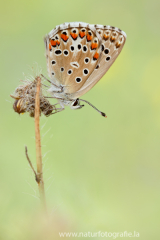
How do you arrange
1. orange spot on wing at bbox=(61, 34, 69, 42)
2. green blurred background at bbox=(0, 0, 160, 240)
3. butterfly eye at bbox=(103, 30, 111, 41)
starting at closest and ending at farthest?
green blurred background at bbox=(0, 0, 160, 240), orange spot on wing at bbox=(61, 34, 69, 42), butterfly eye at bbox=(103, 30, 111, 41)

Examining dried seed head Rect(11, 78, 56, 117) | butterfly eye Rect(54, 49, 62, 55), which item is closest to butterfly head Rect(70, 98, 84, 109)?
butterfly eye Rect(54, 49, 62, 55)

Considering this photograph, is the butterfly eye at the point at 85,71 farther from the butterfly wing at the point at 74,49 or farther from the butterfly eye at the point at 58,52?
the butterfly eye at the point at 58,52

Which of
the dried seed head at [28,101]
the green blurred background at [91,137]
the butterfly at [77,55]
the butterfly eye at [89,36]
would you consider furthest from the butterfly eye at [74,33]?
the dried seed head at [28,101]

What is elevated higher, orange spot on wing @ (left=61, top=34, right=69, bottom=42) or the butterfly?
orange spot on wing @ (left=61, top=34, right=69, bottom=42)

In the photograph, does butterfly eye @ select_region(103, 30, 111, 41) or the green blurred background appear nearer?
the green blurred background

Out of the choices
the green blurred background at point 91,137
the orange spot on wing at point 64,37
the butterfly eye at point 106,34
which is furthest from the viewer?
the butterfly eye at point 106,34

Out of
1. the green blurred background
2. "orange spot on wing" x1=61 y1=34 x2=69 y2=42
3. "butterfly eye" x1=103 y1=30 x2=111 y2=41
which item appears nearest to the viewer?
the green blurred background

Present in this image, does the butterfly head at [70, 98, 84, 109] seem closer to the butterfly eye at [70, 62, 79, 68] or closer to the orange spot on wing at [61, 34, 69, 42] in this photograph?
the butterfly eye at [70, 62, 79, 68]

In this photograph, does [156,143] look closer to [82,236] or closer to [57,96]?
[57,96]

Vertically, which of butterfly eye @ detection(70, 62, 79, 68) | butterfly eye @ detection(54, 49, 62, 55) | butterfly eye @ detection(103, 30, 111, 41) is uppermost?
butterfly eye @ detection(103, 30, 111, 41)
